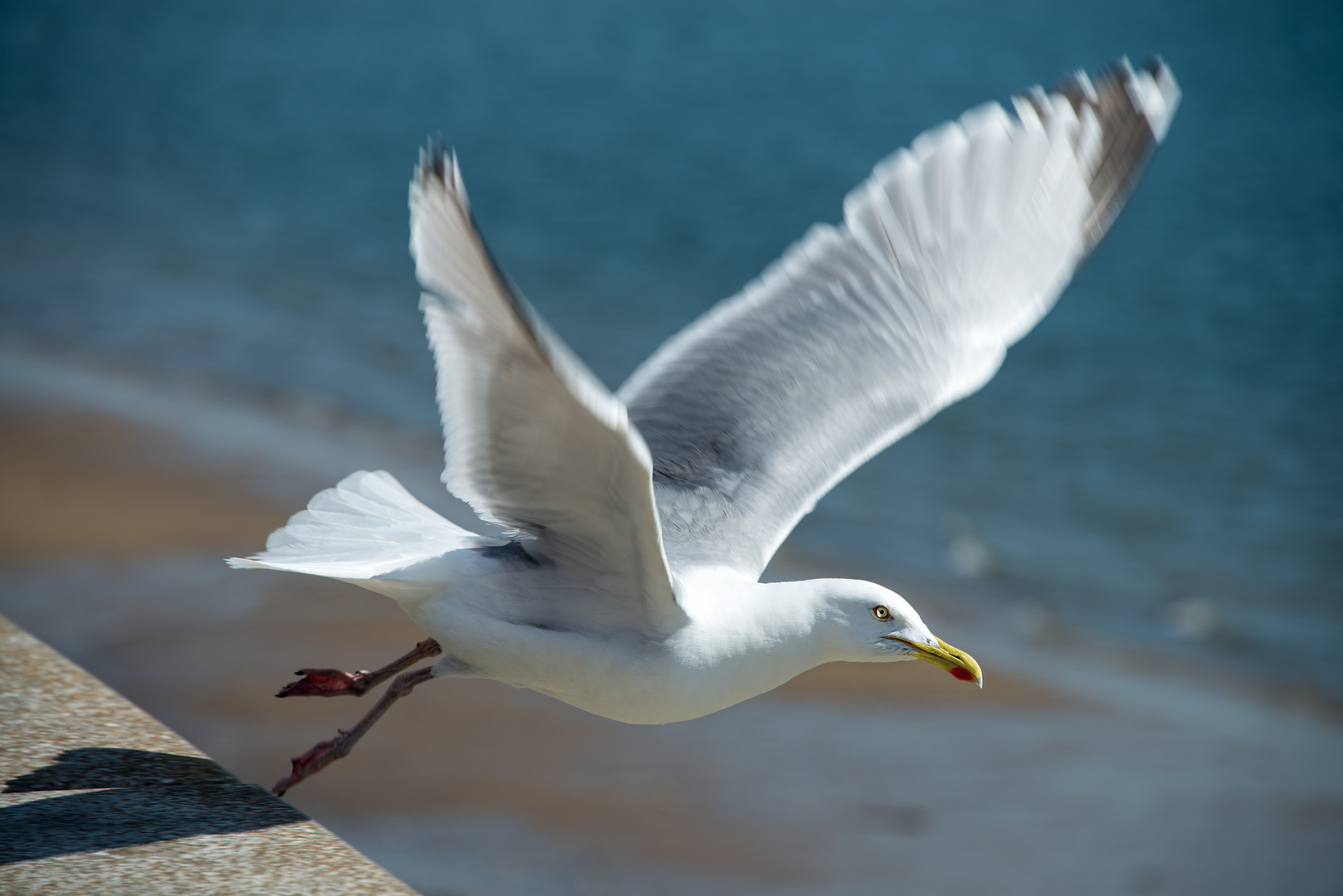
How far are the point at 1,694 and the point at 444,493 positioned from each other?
428 centimetres

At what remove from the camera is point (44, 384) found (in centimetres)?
786

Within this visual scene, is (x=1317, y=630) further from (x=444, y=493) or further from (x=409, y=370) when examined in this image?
(x=409, y=370)

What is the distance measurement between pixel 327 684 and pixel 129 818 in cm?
65

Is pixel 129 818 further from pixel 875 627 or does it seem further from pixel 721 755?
pixel 721 755

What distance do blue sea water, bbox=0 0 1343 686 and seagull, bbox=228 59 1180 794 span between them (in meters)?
3.37

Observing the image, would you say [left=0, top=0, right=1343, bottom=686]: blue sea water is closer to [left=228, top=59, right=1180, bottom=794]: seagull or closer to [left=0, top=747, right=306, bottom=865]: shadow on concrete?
[left=228, top=59, right=1180, bottom=794]: seagull

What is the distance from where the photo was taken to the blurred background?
4.50 metres

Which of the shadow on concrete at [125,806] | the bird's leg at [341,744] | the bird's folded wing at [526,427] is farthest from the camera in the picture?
the bird's leg at [341,744]

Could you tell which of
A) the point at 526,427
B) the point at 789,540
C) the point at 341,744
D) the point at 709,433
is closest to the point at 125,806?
the point at 341,744

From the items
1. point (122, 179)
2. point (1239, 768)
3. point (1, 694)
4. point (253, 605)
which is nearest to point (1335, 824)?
point (1239, 768)

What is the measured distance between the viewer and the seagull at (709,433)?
220 centimetres

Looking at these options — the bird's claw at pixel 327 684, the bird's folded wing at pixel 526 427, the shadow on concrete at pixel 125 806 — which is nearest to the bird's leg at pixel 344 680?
the bird's claw at pixel 327 684

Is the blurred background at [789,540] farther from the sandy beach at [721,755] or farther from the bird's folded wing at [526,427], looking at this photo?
the bird's folded wing at [526,427]

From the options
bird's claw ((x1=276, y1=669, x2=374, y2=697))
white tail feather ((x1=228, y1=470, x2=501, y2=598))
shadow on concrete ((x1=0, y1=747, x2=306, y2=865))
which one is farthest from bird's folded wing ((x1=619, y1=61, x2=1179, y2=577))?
shadow on concrete ((x1=0, y1=747, x2=306, y2=865))
